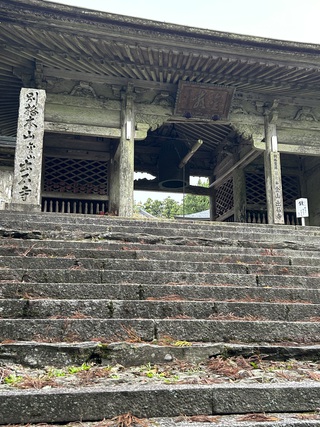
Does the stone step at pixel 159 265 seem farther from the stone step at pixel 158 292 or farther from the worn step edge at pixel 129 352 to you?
the worn step edge at pixel 129 352

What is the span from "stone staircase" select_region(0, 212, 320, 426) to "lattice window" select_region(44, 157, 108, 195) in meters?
6.01

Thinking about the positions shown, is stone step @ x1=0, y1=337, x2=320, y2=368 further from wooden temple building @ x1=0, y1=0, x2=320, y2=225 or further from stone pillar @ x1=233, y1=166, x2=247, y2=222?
stone pillar @ x1=233, y1=166, x2=247, y2=222

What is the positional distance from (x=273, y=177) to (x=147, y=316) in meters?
7.54

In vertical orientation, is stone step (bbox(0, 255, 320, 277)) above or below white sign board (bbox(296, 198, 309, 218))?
below

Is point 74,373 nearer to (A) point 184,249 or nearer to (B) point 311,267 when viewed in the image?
(A) point 184,249

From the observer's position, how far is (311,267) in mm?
5047

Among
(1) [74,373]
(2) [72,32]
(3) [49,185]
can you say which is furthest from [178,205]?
(1) [74,373]

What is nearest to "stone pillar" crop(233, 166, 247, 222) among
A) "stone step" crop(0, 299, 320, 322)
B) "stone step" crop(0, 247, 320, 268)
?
"stone step" crop(0, 247, 320, 268)

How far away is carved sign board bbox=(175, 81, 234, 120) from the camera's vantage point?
31.7ft

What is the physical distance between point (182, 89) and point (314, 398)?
8.28m

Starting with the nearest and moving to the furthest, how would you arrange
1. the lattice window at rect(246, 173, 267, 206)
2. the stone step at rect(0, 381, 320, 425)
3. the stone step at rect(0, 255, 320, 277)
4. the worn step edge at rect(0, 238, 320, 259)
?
the stone step at rect(0, 381, 320, 425)
the stone step at rect(0, 255, 320, 277)
the worn step edge at rect(0, 238, 320, 259)
the lattice window at rect(246, 173, 267, 206)

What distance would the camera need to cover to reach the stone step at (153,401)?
2.06 meters

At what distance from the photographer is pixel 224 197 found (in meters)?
14.0

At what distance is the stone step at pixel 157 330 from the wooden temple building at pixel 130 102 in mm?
4389
